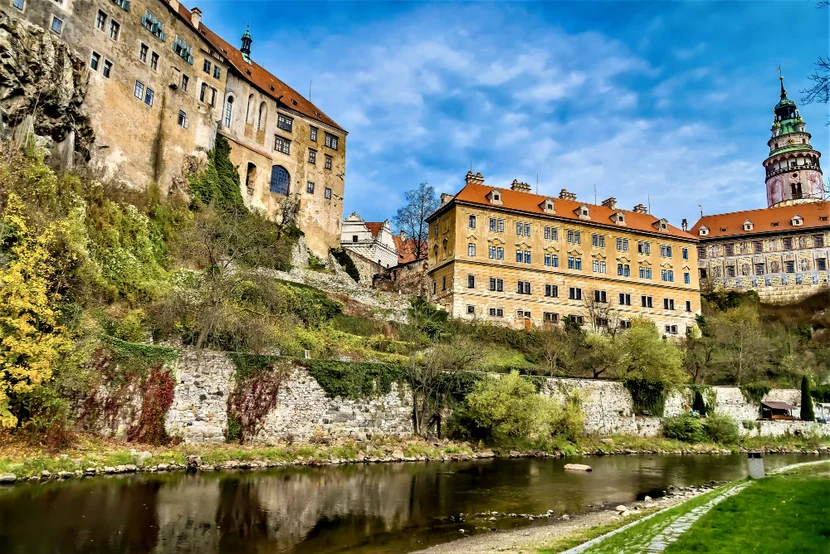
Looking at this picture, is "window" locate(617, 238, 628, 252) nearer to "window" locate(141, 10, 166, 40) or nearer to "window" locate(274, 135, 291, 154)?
"window" locate(274, 135, 291, 154)

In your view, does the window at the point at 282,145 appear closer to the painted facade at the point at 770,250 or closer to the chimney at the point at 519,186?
the chimney at the point at 519,186

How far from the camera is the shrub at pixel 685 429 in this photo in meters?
32.2

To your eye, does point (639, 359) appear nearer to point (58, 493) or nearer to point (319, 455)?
point (319, 455)

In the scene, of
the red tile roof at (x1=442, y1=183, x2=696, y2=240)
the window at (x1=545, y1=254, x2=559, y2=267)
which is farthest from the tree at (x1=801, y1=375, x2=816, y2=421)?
the window at (x1=545, y1=254, x2=559, y2=267)

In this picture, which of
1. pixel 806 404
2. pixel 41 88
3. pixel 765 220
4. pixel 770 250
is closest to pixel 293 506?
pixel 41 88

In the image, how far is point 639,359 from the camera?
3316 cm

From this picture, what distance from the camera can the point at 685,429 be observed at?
32.3 meters

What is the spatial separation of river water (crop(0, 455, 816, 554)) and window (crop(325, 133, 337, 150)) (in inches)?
1329

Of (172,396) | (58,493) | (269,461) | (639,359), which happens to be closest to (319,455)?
(269,461)

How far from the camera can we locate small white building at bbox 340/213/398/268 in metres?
59.6

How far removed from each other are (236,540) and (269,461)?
8.90 m

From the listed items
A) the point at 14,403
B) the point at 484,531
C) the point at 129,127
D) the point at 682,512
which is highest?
the point at 129,127

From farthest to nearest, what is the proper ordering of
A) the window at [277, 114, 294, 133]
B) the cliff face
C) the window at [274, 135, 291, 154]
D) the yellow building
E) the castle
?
the window at [277, 114, 294, 133] → the window at [274, 135, 291, 154] → the yellow building → the castle → the cliff face

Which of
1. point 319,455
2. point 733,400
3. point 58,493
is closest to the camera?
point 58,493
